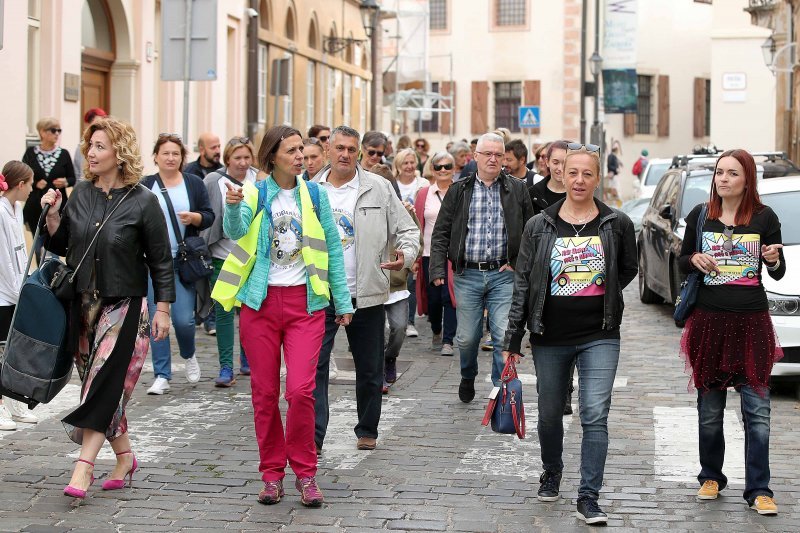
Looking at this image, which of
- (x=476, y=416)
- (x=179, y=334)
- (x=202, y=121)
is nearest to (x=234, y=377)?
(x=179, y=334)

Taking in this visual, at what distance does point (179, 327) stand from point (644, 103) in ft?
151

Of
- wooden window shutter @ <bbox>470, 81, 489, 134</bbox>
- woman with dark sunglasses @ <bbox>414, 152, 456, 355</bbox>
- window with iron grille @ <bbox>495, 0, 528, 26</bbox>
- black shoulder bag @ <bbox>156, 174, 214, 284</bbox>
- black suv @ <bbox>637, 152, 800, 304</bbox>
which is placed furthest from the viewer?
wooden window shutter @ <bbox>470, 81, 489, 134</bbox>

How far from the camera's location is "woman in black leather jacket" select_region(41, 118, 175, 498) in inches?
275

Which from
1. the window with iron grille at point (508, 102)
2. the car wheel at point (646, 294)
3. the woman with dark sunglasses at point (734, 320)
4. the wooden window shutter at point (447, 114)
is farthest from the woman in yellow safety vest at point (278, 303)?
the wooden window shutter at point (447, 114)

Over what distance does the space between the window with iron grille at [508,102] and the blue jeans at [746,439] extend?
48.5 meters

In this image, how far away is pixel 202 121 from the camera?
81.9 feet

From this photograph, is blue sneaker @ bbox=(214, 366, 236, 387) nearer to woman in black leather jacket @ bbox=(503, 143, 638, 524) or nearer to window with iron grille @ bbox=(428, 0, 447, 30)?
woman in black leather jacket @ bbox=(503, 143, 638, 524)

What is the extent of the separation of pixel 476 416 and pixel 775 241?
10.0 feet

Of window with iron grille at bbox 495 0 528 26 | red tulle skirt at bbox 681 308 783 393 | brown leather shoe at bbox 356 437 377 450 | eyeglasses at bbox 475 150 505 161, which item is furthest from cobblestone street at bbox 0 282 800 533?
window with iron grille at bbox 495 0 528 26

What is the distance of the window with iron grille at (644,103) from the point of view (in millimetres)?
54812

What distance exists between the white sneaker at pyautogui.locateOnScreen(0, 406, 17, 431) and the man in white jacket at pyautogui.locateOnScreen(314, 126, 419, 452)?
2.10 metres

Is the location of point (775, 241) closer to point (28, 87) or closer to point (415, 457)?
point (415, 457)

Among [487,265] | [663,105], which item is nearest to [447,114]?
[663,105]

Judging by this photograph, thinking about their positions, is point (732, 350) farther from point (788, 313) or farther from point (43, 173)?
point (43, 173)
